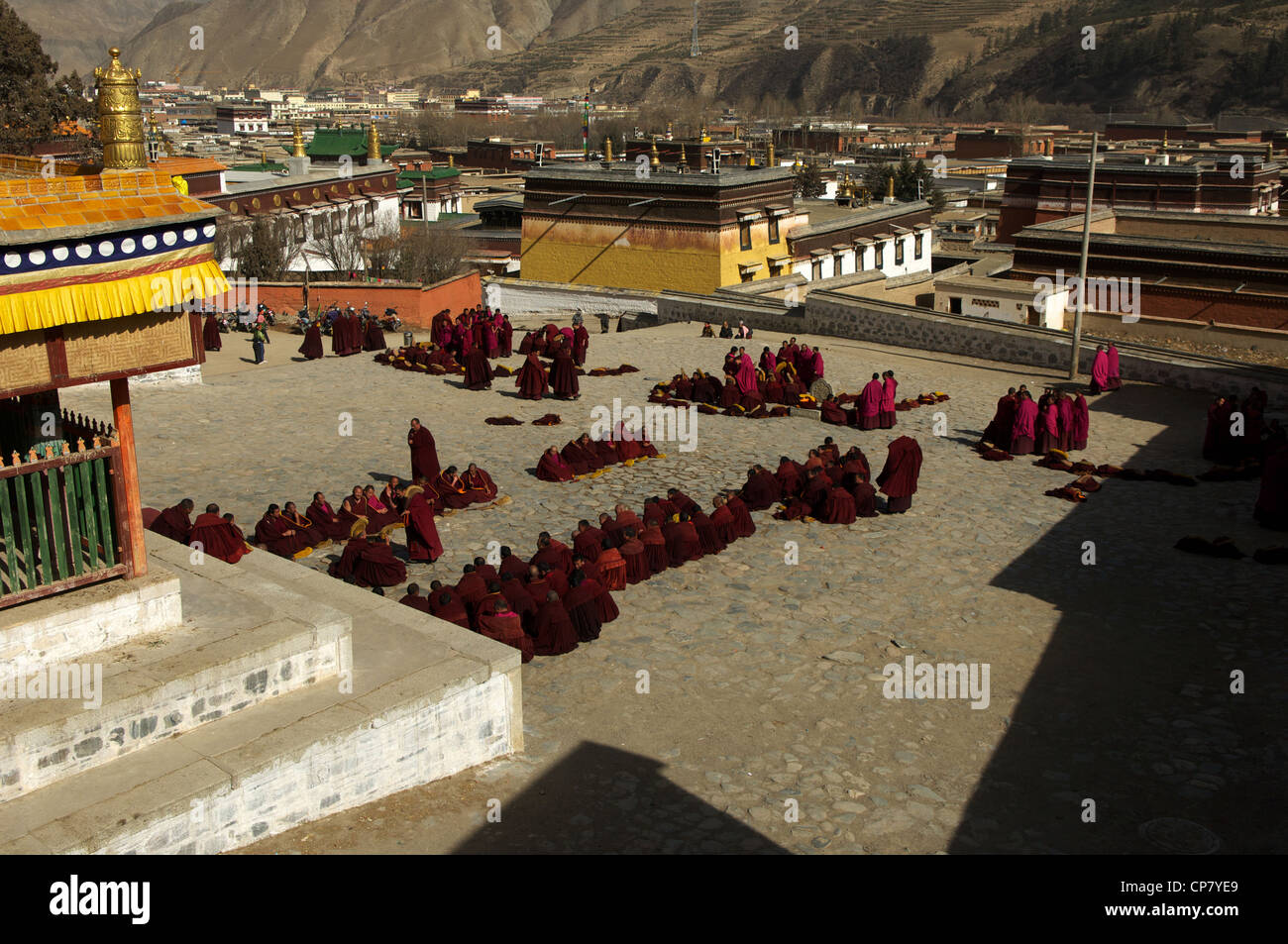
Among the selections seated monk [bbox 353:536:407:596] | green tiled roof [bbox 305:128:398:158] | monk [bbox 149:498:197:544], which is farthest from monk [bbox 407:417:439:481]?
green tiled roof [bbox 305:128:398:158]

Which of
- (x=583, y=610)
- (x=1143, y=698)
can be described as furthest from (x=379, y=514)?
(x=1143, y=698)

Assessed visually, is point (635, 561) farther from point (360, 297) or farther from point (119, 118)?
point (360, 297)

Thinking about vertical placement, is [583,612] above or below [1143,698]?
above

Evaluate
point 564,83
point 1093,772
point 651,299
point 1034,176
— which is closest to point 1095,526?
point 1093,772

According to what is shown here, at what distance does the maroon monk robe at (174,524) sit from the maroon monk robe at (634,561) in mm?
4466

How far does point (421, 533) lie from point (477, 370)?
8.55 m

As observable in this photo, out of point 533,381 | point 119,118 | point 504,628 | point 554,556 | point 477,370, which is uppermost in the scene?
point 119,118

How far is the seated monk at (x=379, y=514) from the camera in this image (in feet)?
44.2

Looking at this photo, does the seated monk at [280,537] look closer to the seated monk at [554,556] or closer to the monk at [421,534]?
the monk at [421,534]

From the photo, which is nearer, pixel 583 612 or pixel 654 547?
pixel 583 612

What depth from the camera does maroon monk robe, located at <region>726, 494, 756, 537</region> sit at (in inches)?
536

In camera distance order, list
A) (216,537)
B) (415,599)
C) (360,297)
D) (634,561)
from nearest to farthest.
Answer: (415,599) → (216,537) → (634,561) → (360,297)

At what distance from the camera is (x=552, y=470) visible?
15.7 metres

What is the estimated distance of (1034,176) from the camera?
4212 cm
